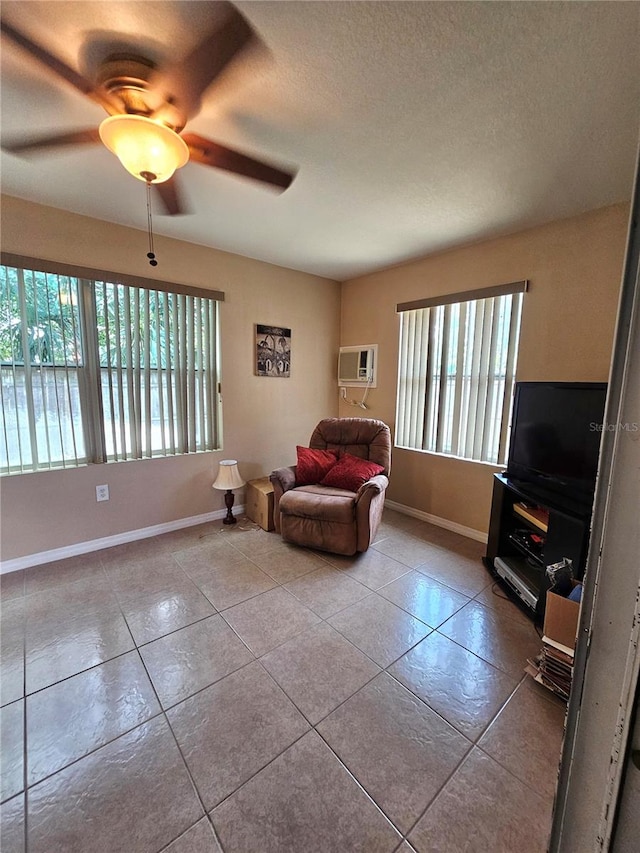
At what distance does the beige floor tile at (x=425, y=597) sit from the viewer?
6.73 feet

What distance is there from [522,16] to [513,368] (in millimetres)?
2020

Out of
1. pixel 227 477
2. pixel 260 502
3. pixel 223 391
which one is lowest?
pixel 260 502

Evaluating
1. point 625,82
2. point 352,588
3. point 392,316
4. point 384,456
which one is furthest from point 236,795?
point 392,316

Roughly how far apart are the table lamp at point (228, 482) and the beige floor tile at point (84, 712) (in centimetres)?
160

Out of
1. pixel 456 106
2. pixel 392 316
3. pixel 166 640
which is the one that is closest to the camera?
pixel 456 106

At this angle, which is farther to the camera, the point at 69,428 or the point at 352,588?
the point at 69,428

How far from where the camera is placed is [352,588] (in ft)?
7.52

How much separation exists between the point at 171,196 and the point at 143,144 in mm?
918

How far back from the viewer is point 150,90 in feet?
Answer: 4.47

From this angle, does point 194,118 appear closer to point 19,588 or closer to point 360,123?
point 360,123

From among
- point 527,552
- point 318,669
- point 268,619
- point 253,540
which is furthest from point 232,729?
point 527,552

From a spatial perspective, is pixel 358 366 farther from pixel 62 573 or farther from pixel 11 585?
pixel 11 585

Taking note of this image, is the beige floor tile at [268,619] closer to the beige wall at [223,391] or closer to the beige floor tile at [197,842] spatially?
the beige floor tile at [197,842]

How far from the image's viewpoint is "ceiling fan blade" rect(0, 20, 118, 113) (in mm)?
1157
